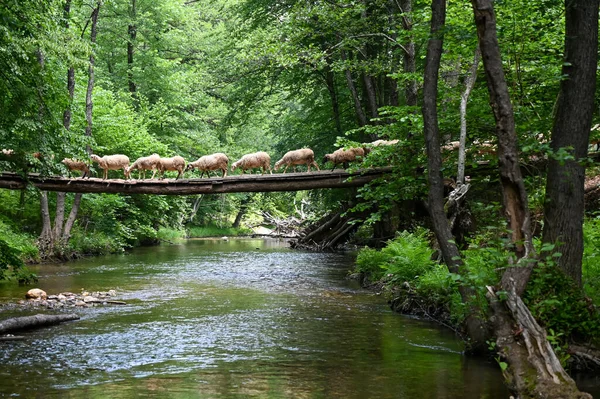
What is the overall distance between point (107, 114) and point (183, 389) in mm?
20766

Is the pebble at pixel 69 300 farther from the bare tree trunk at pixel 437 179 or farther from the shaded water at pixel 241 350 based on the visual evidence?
the bare tree trunk at pixel 437 179

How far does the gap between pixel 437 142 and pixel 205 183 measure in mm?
8096

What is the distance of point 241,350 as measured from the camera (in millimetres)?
7547

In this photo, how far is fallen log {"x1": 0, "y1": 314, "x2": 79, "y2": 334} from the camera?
26.8 feet

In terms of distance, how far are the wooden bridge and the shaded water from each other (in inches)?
98.4

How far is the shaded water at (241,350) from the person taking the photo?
5793 millimetres

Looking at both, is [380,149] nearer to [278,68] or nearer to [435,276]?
[435,276]

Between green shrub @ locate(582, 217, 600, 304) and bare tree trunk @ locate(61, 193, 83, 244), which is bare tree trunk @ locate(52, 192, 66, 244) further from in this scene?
green shrub @ locate(582, 217, 600, 304)

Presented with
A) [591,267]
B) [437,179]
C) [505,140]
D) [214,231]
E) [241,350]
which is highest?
[505,140]

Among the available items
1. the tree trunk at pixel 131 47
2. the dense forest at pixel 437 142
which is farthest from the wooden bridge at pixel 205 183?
the tree trunk at pixel 131 47

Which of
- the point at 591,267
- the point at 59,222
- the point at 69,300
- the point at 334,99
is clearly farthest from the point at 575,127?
the point at 59,222

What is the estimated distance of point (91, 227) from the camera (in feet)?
80.5

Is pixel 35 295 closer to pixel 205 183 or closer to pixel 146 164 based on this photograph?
pixel 205 183

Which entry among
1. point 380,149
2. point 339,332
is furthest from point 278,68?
point 339,332
